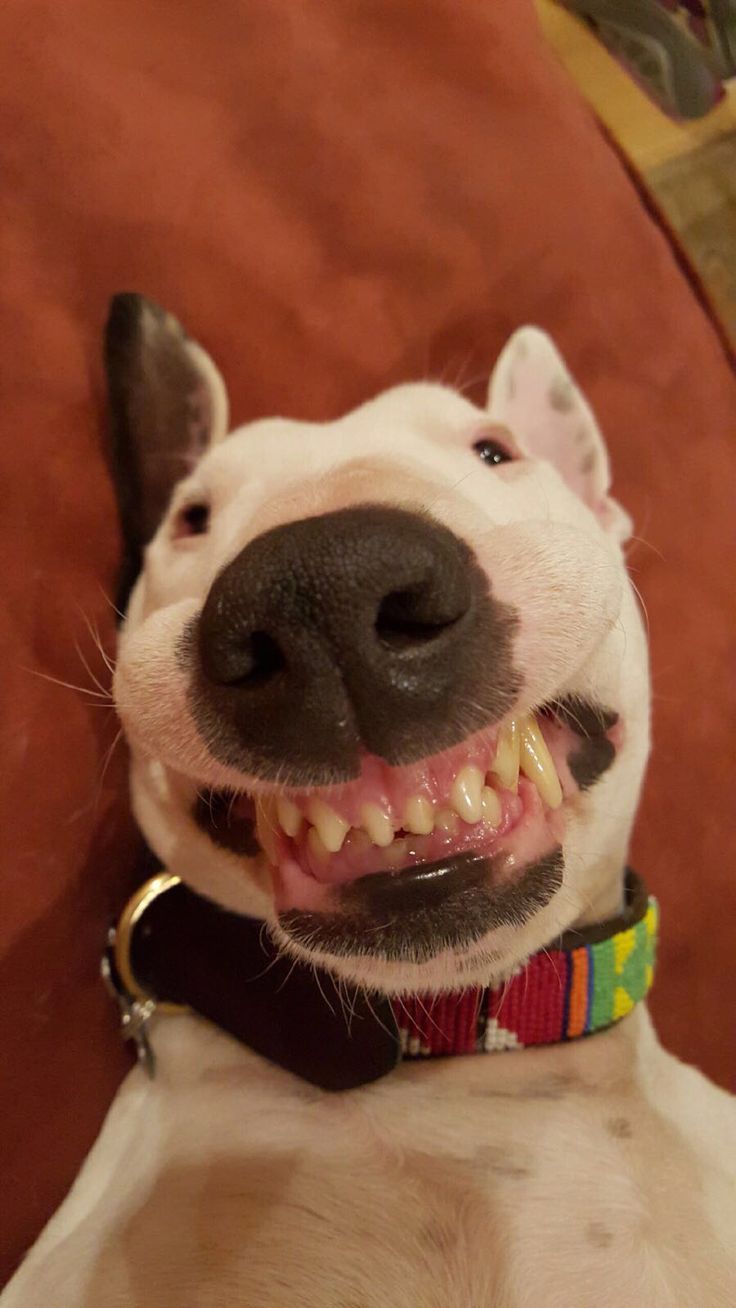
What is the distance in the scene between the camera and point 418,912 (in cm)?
91

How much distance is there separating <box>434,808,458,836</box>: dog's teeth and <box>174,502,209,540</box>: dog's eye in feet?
2.18

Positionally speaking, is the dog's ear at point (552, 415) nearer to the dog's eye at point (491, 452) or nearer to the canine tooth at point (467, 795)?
the dog's eye at point (491, 452)

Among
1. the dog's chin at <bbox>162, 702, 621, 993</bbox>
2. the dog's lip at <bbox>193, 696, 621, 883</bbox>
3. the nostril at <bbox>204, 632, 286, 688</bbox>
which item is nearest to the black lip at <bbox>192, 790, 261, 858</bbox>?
the dog's lip at <bbox>193, 696, 621, 883</bbox>

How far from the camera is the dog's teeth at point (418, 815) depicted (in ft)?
2.82

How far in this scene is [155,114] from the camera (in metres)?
1.69

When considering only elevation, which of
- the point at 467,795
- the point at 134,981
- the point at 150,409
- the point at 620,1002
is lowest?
the point at 620,1002

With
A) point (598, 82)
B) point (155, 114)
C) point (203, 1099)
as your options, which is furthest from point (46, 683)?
point (598, 82)

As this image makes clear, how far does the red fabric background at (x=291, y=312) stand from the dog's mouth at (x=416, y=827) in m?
0.55

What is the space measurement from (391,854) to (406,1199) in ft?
1.81

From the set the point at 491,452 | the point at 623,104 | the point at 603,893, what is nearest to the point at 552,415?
the point at 491,452

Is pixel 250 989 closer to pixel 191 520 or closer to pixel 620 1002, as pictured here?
pixel 620 1002

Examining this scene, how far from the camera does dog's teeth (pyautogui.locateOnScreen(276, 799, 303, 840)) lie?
94 cm

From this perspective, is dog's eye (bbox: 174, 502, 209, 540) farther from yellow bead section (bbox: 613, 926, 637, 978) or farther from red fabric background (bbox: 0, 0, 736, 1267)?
yellow bead section (bbox: 613, 926, 637, 978)

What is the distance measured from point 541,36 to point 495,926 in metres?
2.04
